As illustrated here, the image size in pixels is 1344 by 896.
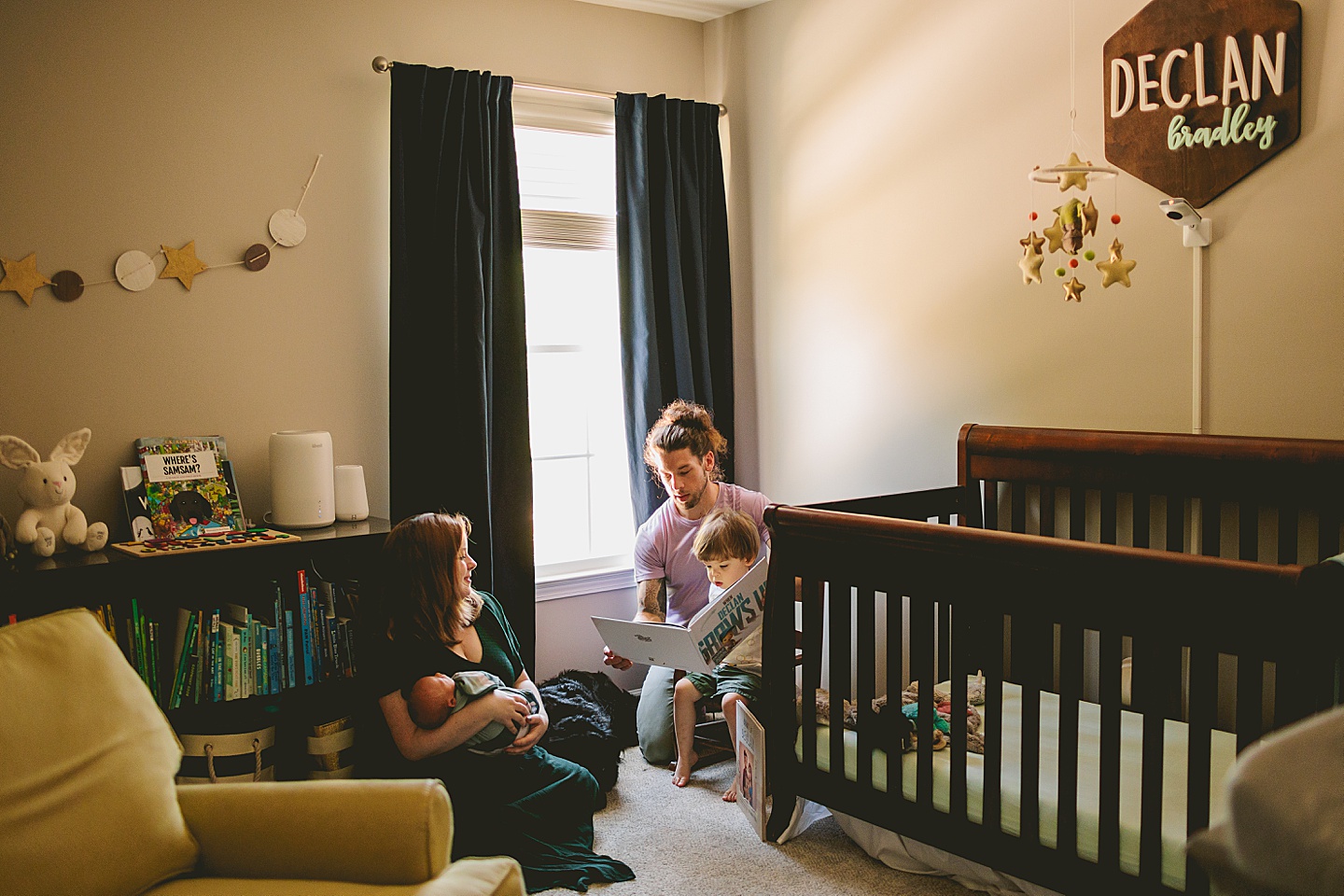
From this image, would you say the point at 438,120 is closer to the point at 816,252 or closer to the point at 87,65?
the point at 87,65

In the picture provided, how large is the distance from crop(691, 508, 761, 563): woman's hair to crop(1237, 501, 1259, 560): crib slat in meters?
1.12

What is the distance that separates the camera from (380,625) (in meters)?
2.27

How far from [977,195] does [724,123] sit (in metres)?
1.10

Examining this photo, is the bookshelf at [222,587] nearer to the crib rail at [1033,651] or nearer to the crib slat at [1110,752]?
the crib rail at [1033,651]

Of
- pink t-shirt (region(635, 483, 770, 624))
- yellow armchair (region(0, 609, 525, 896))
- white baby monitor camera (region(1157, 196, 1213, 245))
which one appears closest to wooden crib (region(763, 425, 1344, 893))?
white baby monitor camera (region(1157, 196, 1213, 245))

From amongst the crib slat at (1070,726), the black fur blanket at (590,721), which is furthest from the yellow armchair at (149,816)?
the black fur blanket at (590,721)

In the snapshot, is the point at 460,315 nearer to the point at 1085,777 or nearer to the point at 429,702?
the point at 429,702

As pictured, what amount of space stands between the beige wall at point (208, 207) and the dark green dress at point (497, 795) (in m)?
0.78

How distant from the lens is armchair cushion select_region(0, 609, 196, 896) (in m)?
1.38

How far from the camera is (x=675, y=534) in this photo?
9.78ft

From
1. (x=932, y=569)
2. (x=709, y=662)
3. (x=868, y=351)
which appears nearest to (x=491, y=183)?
(x=868, y=351)

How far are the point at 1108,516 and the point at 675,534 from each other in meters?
1.18

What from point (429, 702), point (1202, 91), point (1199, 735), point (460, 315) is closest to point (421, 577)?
point (429, 702)

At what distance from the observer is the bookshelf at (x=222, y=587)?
210cm
